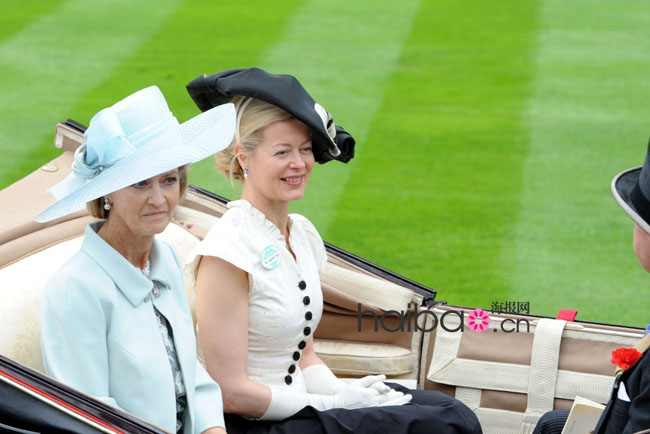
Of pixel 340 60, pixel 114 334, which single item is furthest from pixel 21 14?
pixel 114 334

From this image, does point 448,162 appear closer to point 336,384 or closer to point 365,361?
point 365,361

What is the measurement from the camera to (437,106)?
9.41 m

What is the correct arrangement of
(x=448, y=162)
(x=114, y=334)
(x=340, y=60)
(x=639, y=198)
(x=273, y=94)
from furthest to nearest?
(x=340, y=60)
(x=448, y=162)
(x=273, y=94)
(x=639, y=198)
(x=114, y=334)

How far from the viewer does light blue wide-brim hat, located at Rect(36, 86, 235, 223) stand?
271cm

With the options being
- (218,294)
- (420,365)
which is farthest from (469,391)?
(218,294)

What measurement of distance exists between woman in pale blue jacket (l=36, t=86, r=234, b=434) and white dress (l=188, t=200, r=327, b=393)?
0.39 metres

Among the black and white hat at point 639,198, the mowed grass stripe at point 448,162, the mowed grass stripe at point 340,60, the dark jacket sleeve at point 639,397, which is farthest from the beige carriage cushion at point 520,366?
the mowed grass stripe at point 340,60

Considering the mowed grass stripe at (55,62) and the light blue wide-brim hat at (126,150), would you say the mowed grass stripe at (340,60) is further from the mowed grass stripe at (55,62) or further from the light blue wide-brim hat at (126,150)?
the light blue wide-brim hat at (126,150)

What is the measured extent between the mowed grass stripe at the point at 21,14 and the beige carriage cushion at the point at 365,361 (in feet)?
25.1

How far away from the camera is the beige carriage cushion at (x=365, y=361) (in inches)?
161

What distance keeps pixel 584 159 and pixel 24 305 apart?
6.23m

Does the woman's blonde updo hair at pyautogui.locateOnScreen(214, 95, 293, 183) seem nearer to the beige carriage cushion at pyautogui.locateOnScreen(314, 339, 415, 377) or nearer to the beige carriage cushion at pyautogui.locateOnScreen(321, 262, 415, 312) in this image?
the beige carriage cushion at pyautogui.locateOnScreen(321, 262, 415, 312)

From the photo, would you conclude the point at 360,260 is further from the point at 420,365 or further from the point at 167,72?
the point at 167,72

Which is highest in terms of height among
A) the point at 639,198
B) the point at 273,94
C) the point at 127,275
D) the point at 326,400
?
the point at 273,94
